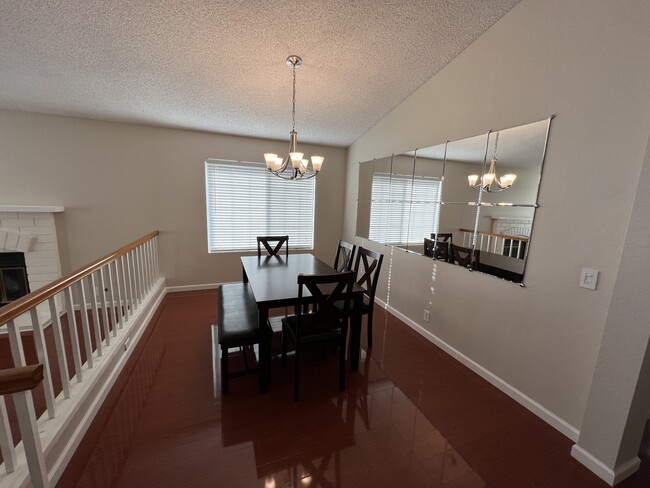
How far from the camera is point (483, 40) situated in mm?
2178

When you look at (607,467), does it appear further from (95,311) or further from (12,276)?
(12,276)

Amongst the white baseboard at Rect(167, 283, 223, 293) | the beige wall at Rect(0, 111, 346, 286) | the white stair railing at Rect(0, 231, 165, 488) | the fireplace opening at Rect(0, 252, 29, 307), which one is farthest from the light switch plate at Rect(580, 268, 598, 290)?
the fireplace opening at Rect(0, 252, 29, 307)

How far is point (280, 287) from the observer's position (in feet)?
6.93

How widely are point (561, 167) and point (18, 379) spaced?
2801 mm

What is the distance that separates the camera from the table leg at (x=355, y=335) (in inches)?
87.1

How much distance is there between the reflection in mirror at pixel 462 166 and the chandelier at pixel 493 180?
2.3 inches

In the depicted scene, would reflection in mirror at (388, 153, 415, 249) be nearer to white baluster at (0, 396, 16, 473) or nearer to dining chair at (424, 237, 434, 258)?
dining chair at (424, 237, 434, 258)

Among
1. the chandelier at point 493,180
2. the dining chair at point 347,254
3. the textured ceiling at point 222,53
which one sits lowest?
the dining chair at point 347,254

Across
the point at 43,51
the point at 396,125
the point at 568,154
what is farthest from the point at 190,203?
the point at 568,154

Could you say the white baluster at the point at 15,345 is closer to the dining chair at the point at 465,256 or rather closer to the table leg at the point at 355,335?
the table leg at the point at 355,335

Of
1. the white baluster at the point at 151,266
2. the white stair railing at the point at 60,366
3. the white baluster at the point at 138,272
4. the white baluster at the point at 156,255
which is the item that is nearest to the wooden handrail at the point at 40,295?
the white stair railing at the point at 60,366

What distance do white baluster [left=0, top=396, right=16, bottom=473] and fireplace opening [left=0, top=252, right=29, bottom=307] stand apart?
292 centimetres

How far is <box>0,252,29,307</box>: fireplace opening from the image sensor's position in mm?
2973

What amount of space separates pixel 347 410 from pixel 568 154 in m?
2.27
